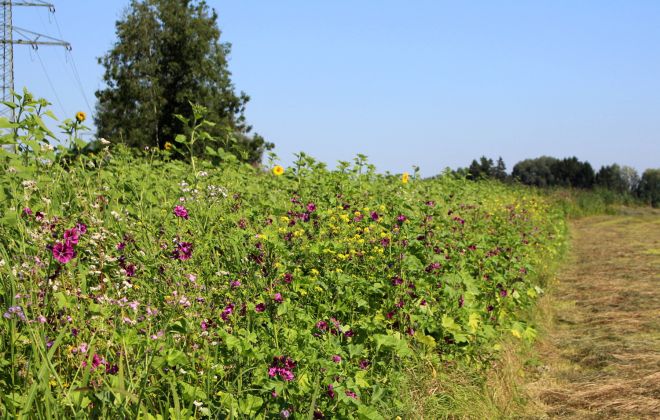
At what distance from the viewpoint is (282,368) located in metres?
2.85

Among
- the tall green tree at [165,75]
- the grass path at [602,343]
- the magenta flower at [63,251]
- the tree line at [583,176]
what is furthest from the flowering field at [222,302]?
the tall green tree at [165,75]

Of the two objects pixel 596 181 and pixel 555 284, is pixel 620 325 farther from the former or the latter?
pixel 596 181

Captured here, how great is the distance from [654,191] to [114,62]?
2719 centimetres

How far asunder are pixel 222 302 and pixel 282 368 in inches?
26.9

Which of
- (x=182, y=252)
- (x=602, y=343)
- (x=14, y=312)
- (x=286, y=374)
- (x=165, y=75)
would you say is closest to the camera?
(x=14, y=312)

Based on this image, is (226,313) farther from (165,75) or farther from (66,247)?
(165,75)

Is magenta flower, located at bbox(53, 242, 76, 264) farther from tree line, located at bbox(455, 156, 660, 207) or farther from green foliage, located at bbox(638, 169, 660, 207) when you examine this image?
green foliage, located at bbox(638, 169, 660, 207)

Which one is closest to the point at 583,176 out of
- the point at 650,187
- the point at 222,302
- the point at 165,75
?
the point at 650,187

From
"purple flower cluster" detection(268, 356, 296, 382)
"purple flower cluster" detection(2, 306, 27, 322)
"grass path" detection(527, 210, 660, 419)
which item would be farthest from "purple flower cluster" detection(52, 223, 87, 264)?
"grass path" detection(527, 210, 660, 419)

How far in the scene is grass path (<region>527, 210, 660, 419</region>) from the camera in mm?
4617

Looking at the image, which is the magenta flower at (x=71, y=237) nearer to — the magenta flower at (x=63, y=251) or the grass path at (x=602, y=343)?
the magenta flower at (x=63, y=251)

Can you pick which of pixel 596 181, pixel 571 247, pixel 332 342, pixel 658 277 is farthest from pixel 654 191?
pixel 332 342

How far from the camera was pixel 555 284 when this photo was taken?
8750 mm

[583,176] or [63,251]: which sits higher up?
[583,176]
